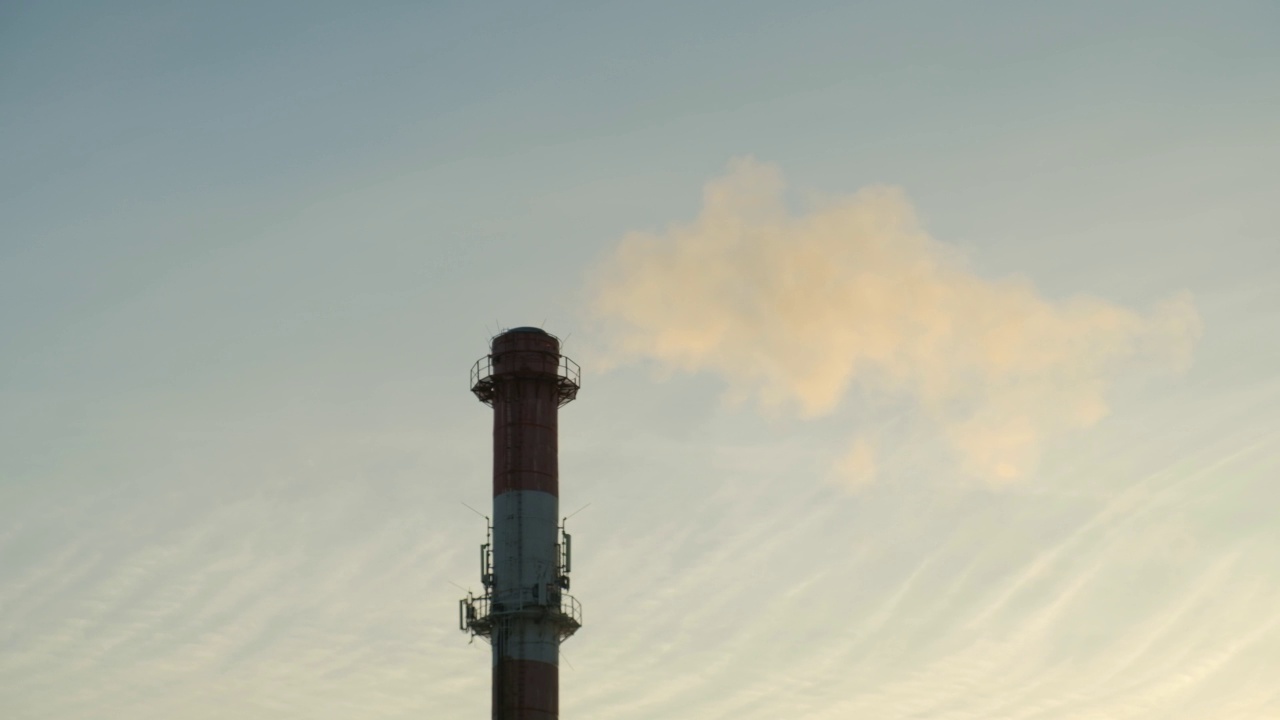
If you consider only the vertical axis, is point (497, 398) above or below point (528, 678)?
above

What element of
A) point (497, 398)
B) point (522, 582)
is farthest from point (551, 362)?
point (522, 582)

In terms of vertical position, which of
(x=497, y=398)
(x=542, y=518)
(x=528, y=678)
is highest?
(x=497, y=398)

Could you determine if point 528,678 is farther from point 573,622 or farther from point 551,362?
point 551,362

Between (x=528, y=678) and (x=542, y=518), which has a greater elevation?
(x=542, y=518)

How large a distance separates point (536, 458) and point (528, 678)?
9.59 meters

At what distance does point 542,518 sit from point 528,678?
6941 mm

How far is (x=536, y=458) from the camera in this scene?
84.9 meters

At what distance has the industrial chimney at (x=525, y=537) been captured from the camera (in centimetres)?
8138

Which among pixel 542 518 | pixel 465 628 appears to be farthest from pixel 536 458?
pixel 465 628

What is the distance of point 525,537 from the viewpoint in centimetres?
8331

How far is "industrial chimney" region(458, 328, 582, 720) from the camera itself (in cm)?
8138

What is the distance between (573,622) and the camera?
3255 inches

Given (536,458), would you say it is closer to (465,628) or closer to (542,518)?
(542,518)

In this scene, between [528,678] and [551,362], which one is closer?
[528,678]
